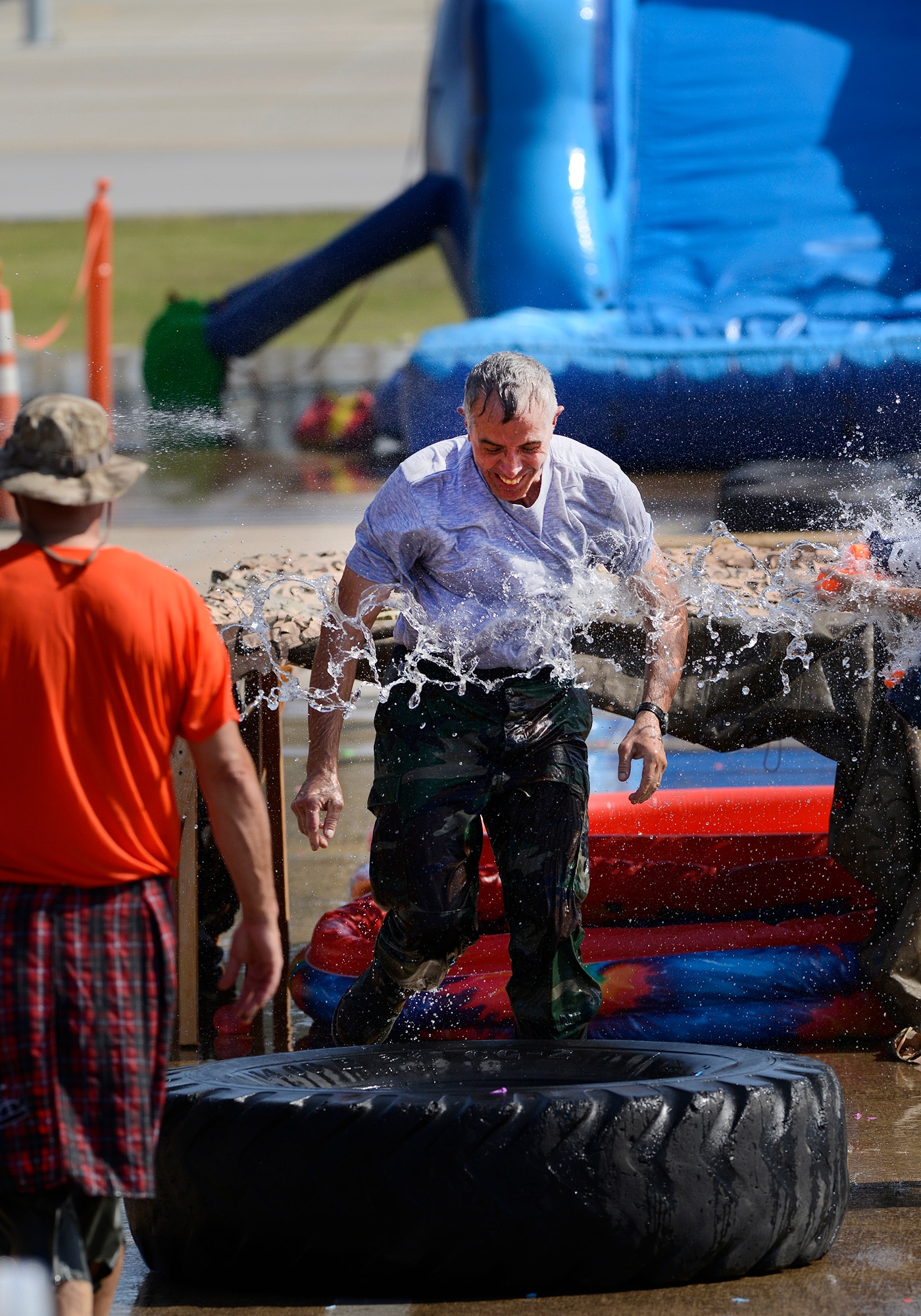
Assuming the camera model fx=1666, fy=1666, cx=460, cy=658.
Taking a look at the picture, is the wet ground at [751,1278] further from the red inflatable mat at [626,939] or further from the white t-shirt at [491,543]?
the white t-shirt at [491,543]

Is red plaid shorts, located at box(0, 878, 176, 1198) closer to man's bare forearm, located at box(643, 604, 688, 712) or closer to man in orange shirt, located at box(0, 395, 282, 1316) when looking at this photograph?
man in orange shirt, located at box(0, 395, 282, 1316)

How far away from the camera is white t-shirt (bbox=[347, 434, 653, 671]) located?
345 centimetres

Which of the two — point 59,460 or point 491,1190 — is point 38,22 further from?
point 491,1190

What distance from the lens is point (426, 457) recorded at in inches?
138

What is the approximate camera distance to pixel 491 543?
11.3 feet

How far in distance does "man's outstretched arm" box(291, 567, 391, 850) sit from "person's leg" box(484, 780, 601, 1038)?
35cm

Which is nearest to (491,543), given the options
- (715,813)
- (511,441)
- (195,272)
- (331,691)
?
(511,441)

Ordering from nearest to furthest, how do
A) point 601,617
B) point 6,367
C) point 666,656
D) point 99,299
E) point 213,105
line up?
point 666,656 → point 601,617 → point 6,367 → point 99,299 → point 213,105

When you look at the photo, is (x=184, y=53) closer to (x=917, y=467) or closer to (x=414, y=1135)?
(x=917, y=467)

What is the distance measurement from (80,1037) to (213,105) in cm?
3628

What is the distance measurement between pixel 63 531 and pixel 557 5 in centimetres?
752

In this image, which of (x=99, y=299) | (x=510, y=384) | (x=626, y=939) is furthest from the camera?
(x=99, y=299)

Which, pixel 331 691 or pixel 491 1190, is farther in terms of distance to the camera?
pixel 331 691

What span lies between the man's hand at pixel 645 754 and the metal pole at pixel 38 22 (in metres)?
43.4
